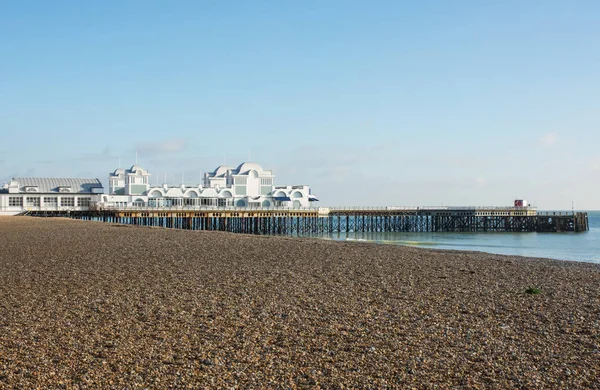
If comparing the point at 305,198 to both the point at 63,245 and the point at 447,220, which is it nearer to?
the point at 447,220

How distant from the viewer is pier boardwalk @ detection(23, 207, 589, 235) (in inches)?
2413

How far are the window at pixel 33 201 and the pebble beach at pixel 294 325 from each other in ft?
166

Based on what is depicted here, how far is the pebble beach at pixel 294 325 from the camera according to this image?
7301mm

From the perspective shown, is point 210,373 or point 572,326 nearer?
point 210,373

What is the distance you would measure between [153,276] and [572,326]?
909 cm

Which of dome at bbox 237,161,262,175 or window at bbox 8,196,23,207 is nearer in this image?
window at bbox 8,196,23,207

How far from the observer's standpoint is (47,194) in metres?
65.6

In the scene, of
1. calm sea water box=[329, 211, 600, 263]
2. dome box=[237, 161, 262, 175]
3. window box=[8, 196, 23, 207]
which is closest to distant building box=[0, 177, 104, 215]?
window box=[8, 196, 23, 207]

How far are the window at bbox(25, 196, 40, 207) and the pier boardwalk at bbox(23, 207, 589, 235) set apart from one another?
3.80 metres

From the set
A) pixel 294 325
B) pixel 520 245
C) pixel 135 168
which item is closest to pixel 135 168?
pixel 135 168

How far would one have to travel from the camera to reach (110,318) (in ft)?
33.1

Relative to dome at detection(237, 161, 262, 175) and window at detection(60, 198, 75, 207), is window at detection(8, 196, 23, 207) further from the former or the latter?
dome at detection(237, 161, 262, 175)

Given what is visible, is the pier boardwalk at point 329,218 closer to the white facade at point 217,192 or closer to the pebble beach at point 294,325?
the white facade at point 217,192

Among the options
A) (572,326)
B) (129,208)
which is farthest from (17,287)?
(129,208)
